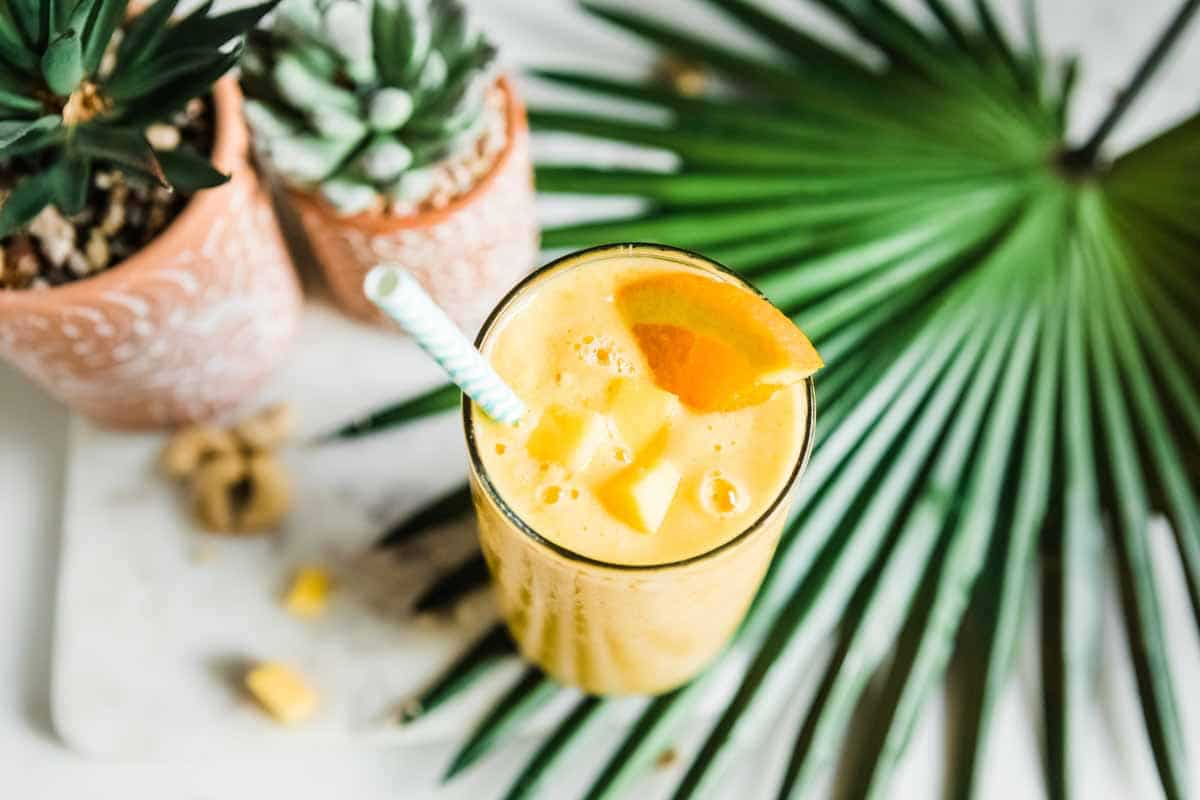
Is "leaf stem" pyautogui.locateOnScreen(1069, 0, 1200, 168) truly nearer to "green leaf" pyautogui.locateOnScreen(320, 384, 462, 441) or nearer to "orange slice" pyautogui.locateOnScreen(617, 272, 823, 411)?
"orange slice" pyautogui.locateOnScreen(617, 272, 823, 411)

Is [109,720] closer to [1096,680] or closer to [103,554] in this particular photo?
[103,554]

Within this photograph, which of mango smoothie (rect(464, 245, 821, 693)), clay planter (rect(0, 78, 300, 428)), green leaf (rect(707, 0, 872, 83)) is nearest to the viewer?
mango smoothie (rect(464, 245, 821, 693))

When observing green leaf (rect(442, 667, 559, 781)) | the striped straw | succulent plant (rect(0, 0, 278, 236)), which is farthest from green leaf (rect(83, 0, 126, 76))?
green leaf (rect(442, 667, 559, 781))

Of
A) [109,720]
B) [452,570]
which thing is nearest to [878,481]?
[452,570]

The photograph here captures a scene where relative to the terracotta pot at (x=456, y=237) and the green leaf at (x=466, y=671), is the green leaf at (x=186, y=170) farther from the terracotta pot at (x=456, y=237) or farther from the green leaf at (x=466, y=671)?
the green leaf at (x=466, y=671)

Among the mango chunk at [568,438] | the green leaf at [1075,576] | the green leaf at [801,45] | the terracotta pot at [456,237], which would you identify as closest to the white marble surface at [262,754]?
the green leaf at [1075,576]

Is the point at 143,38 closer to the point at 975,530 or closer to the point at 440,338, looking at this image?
the point at 440,338

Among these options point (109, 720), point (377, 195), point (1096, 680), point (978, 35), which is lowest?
point (109, 720)
